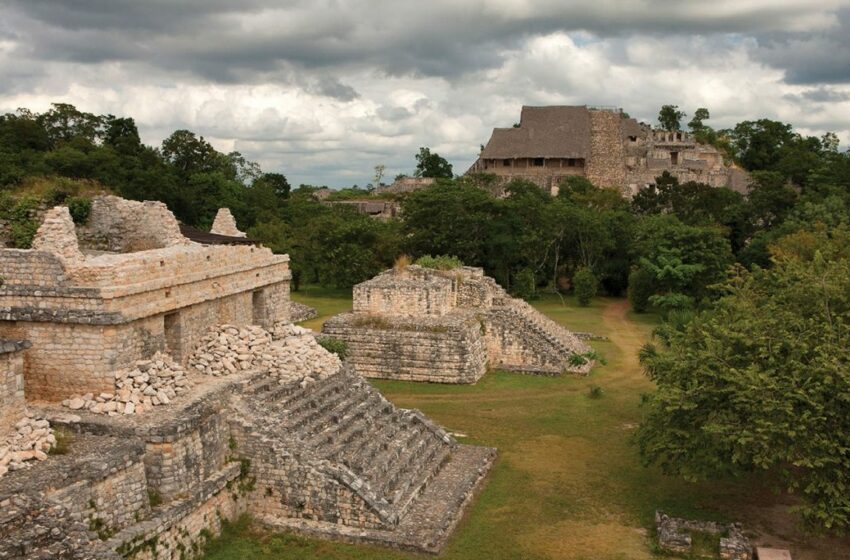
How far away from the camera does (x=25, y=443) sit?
9719mm

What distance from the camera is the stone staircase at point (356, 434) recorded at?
12.0 meters

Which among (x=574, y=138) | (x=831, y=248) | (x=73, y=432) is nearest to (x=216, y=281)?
(x=73, y=432)

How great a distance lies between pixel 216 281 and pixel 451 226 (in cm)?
2117

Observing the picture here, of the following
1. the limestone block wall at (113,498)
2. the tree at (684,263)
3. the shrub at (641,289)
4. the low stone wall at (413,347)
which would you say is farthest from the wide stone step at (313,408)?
the shrub at (641,289)

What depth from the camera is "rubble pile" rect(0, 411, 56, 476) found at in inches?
371

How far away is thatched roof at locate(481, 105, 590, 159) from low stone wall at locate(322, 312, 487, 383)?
36.4 m

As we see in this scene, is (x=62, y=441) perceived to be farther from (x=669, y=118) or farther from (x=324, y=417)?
(x=669, y=118)

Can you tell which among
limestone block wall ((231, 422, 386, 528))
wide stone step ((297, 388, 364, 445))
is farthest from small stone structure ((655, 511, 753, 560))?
wide stone step ((297, 388, 364, 445))

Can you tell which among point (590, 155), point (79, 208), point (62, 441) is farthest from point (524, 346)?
point (590, 155)

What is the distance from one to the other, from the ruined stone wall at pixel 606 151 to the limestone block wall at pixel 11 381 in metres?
47.3

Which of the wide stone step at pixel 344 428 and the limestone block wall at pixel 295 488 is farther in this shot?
the wide stone step at pixel 344 428

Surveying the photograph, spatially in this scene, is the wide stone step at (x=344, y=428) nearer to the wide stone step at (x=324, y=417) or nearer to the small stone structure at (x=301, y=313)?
the wide stone step at (x=324, y=417)

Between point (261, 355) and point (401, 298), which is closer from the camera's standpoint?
point (261, 355)

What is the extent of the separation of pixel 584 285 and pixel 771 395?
22.6 meters
